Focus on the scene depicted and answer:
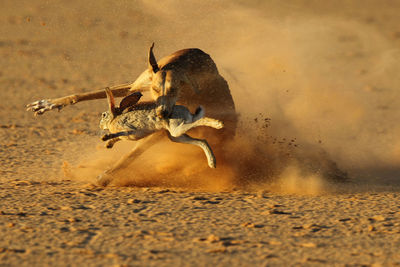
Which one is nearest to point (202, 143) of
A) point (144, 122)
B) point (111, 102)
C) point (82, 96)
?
point (144, 122)

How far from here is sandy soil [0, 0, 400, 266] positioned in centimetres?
461

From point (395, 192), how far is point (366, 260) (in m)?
2.41

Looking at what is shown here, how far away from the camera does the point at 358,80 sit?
1405cm

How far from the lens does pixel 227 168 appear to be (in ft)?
22.1

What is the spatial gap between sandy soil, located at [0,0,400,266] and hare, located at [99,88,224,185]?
0.60 metres

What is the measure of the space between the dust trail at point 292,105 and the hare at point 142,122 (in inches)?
32.7

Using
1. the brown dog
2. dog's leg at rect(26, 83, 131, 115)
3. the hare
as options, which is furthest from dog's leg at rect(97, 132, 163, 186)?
dog's leg at rect(26, 83, 131, 115)

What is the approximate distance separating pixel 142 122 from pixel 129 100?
0.27 metres

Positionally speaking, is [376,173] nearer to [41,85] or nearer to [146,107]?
[146,107]

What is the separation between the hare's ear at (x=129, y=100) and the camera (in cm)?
602

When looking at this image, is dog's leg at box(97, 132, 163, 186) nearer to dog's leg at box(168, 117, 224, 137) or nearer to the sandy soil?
the sandy soil

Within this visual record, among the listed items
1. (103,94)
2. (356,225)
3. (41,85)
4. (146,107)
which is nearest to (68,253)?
(146,107)

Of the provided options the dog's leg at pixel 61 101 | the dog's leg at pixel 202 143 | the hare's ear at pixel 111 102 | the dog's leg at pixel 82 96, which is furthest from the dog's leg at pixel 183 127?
the dog's leg at pixel 61 101

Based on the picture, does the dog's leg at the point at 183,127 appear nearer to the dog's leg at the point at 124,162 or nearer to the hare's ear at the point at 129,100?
the hare's ear at the point at 129,100
